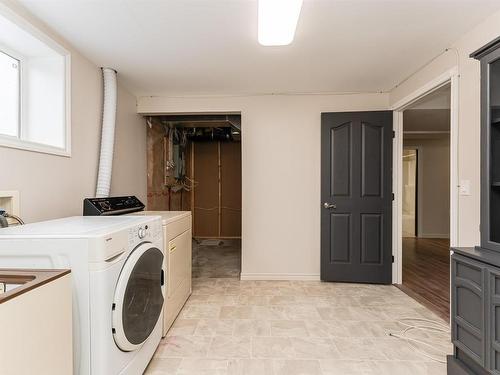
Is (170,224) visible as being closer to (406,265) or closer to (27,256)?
(27,256)

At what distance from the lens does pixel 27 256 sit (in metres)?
A: 1.22

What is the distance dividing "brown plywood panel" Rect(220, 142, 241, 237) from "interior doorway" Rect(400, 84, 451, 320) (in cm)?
322

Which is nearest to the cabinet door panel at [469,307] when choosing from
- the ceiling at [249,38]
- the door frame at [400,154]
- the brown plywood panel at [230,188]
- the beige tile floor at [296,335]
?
the beige tile floor at [296,335]

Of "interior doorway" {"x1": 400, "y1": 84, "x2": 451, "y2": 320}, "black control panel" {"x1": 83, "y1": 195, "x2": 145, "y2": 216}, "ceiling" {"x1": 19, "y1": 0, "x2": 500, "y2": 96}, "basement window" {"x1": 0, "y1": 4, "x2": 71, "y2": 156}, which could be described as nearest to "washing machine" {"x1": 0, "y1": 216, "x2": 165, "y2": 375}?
"black control panel" {"x1": 83, "y1": 195, "x2": 145, "y2": 216}

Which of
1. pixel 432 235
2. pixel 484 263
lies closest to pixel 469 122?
pixel 484 263

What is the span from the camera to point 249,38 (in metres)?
2.10

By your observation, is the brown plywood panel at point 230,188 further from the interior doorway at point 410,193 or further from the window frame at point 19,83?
the window frame at point 19,83

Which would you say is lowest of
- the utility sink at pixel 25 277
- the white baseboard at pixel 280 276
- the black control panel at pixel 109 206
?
the white baseboard at pixel 280 276

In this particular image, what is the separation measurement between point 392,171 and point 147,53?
113 inches

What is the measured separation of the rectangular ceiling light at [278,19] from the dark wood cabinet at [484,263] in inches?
41.3

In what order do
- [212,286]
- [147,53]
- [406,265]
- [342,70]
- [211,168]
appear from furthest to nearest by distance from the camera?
[211,168], [406,265], [212,286], [342,70], [147,53]

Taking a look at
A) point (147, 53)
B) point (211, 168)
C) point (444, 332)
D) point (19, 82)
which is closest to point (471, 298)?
point (444, 332)

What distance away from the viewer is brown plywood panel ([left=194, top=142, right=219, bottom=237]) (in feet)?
20.1

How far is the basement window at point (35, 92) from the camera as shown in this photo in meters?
1.90
